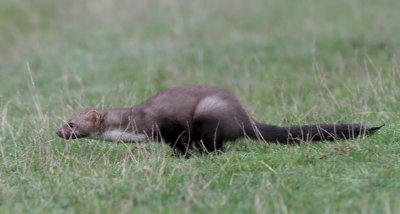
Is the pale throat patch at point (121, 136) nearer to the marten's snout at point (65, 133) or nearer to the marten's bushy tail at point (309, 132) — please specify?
the marten's snout at point (65, 133)

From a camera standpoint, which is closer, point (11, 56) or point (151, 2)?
point (11, 56)

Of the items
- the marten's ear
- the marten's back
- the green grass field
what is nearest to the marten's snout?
the green grass field

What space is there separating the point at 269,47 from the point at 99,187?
26.1 ft

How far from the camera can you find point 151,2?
16375mm

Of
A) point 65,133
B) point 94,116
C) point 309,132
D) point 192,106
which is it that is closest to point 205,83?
point 94,116

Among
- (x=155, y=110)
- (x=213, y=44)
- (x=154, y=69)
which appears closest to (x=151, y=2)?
(x=213, y=44)

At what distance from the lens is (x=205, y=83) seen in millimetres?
10711

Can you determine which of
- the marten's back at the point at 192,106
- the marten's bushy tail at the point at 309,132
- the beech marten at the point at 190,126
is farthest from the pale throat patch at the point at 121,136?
the marten's bushy tail at the point at 309,132

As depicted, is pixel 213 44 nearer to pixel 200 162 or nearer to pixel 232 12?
pixel 232 12

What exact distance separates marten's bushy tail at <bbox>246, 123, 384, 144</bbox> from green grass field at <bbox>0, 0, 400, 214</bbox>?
0.09m

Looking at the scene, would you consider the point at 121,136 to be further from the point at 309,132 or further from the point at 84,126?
the point at 309,132

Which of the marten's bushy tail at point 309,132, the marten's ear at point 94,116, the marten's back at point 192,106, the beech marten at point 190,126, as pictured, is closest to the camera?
the marten's bushy tail at point 309,132

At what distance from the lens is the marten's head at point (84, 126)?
22.9 ft

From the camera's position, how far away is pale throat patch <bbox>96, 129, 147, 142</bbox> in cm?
682
